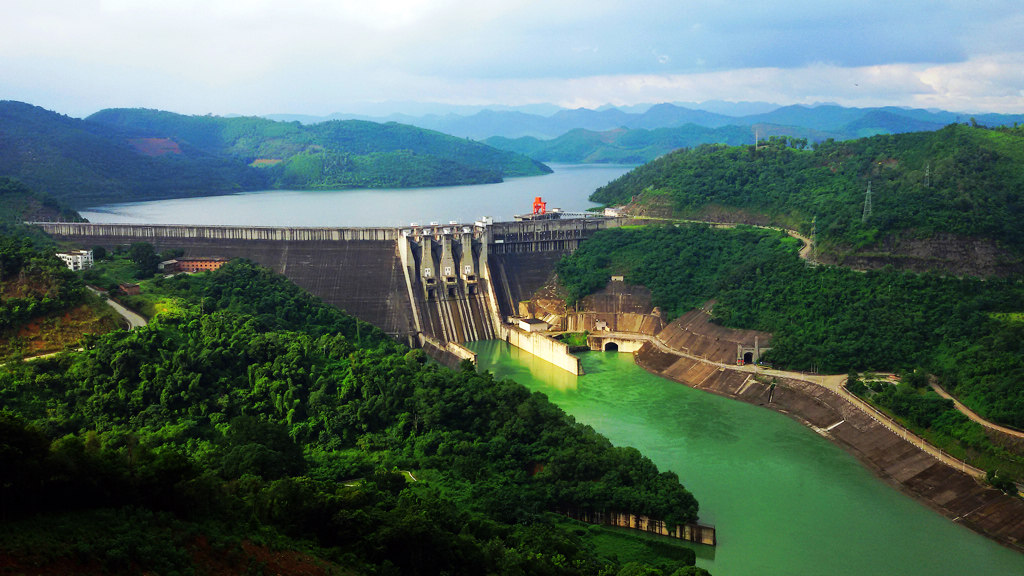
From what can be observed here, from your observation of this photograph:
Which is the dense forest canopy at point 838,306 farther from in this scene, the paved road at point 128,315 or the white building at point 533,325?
the paved road at point 128,315

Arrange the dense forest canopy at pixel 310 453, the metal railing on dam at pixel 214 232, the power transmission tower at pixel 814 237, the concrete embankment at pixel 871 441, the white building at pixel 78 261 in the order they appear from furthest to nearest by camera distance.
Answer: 1. the metal railing on dam at pixel 214 232
2. the power transmission tower at pixel 814 237
3. the white building at pixel 78 261
4. the concrete embankment at pixel 871 441
5. the dense forest canopy at pixel 310 453

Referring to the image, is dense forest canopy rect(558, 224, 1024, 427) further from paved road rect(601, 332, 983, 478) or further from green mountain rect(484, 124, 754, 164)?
green mountain rect(484, 124, 754, 164)

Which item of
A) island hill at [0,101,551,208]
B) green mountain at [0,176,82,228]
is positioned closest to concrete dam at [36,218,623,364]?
green mountain at [0,176,82,228]

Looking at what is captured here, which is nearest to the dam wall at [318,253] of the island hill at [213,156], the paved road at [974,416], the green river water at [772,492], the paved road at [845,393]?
the green river water at [772,492]

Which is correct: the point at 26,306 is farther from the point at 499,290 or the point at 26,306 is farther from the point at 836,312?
Result: the point at 836,312

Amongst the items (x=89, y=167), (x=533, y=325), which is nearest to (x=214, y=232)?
(x=533, y=325)

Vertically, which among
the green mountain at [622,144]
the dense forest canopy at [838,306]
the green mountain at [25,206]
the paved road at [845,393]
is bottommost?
the paved road at [845,393]

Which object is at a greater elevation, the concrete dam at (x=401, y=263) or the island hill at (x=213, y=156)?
the island hill at (x=213, y=156)

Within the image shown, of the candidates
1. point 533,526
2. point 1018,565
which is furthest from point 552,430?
point 1018,565
